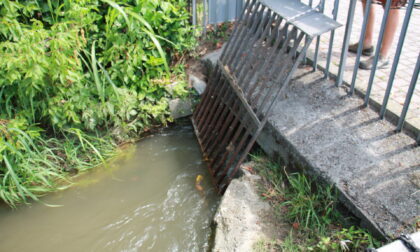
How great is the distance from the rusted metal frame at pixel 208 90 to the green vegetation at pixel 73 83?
303 millimetres

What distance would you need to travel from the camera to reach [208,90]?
14.6 ft

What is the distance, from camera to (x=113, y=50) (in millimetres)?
3996

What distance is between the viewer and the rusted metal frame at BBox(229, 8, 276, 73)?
3.77 meters

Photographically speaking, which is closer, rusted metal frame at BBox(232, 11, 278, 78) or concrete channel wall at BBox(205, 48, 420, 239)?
concrete channel wall at BBox(205, 48, 420, 239)

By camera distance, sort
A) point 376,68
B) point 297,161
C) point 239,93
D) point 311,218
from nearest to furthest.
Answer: point 311,218 → point 297,161 → point 376,68 → point 239,93

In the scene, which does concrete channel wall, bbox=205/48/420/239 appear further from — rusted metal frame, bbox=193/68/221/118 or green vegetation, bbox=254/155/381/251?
rusted metal frame, bbox=193/68/221/118

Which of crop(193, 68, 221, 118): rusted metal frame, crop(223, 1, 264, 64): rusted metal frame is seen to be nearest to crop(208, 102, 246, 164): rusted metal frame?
crop(193, 68, 221, 118): rusted metal frame

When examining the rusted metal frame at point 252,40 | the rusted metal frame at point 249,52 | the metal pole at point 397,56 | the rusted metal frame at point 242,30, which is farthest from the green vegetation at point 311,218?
the rusted metal frame at point 242,30

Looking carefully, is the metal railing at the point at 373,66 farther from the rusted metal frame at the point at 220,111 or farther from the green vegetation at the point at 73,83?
the green vegetation at the point at 73,83

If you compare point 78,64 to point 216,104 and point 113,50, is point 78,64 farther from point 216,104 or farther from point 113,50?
point 216,104

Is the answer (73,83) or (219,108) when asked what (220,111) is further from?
(73,83)

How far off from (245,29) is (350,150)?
1.86 m

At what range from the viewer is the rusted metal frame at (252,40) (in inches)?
148

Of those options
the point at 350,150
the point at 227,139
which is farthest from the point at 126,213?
the point at 350,150
